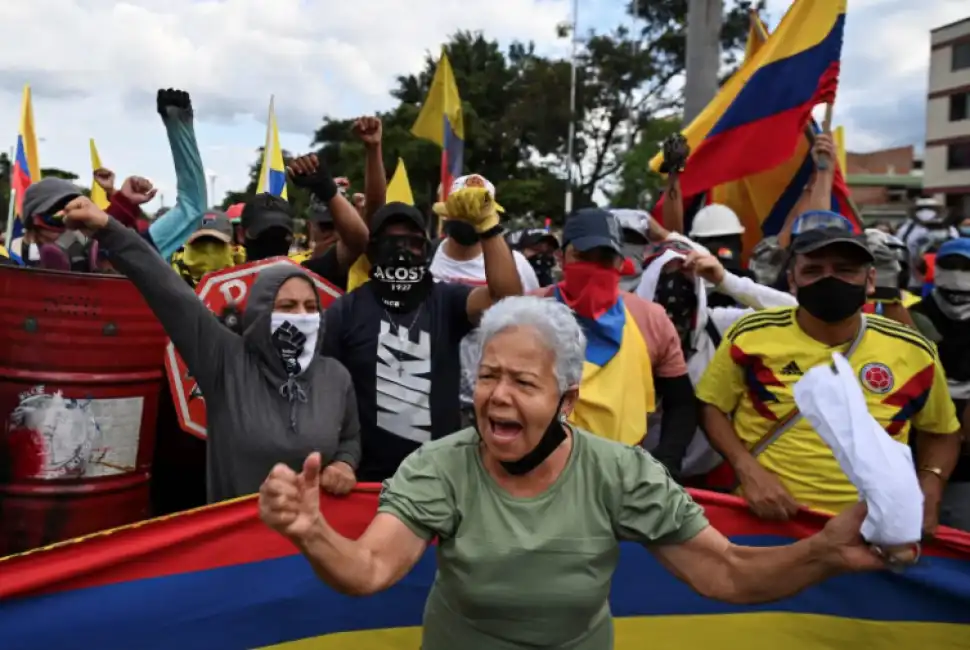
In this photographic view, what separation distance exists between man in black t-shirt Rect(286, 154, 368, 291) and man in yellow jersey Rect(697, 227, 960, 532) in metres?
1.73

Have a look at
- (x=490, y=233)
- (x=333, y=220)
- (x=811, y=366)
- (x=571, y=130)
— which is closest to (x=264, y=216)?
(x=333, y=220)

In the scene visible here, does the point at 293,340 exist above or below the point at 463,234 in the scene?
below

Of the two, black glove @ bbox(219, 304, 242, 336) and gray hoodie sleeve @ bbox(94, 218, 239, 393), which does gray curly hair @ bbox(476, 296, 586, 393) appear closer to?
gray hoodie sleeve @ bbox(94, 218, 239, 393)

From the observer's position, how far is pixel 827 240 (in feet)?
9.25

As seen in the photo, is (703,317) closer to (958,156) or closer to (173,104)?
(173,104)

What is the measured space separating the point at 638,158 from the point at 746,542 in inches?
1159

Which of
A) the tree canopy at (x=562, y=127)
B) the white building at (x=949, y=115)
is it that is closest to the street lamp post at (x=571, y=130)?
the tree canopy at (x=562, y=127)

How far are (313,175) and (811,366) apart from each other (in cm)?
213

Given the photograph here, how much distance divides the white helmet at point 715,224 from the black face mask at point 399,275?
216cm

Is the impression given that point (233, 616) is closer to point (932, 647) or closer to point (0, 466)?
point (0, 466)

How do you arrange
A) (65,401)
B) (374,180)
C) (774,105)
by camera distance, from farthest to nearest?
(774,105), (374,180), (65,401)

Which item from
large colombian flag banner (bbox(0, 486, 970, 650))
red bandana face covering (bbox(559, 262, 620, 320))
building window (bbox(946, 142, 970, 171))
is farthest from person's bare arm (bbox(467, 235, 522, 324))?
building window (bbox(946, 142, 970, 171))

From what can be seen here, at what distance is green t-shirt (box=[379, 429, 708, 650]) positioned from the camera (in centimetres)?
187

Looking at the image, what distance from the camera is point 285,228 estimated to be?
3951mm
